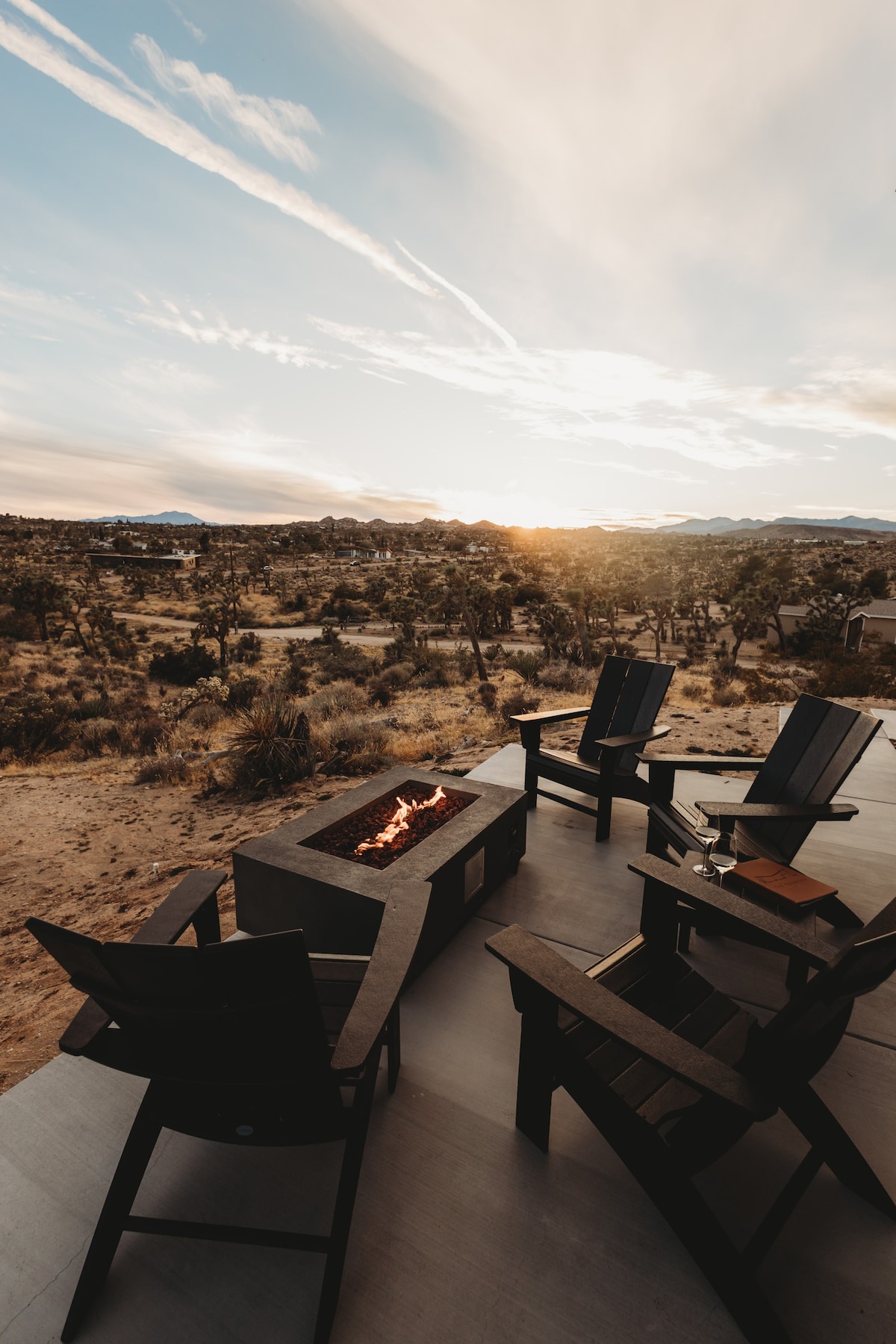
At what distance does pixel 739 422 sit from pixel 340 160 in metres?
8.60

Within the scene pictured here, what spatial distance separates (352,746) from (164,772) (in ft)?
7.65

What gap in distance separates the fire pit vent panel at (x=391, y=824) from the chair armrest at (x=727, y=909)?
1.31 m

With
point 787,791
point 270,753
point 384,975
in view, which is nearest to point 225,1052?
point 384,975

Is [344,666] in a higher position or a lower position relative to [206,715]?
lower

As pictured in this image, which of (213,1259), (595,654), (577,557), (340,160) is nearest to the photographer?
(213,1259)

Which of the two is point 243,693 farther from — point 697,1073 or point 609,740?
point 697,1073

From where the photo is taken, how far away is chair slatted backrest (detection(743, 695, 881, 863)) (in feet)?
10.1

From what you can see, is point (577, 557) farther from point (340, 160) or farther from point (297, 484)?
point (340, 160)

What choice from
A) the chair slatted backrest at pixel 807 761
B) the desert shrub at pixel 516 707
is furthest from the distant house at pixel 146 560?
the chair slatted backrest at pixel 807 761

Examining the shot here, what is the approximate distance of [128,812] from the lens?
619 centimetres

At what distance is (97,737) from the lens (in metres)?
9.45

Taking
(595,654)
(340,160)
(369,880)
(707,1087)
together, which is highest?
(340,160)

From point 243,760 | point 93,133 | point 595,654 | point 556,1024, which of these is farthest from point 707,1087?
point 595,654

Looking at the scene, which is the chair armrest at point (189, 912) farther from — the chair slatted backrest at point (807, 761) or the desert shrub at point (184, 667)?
the desert shrub at point (184, 667)
